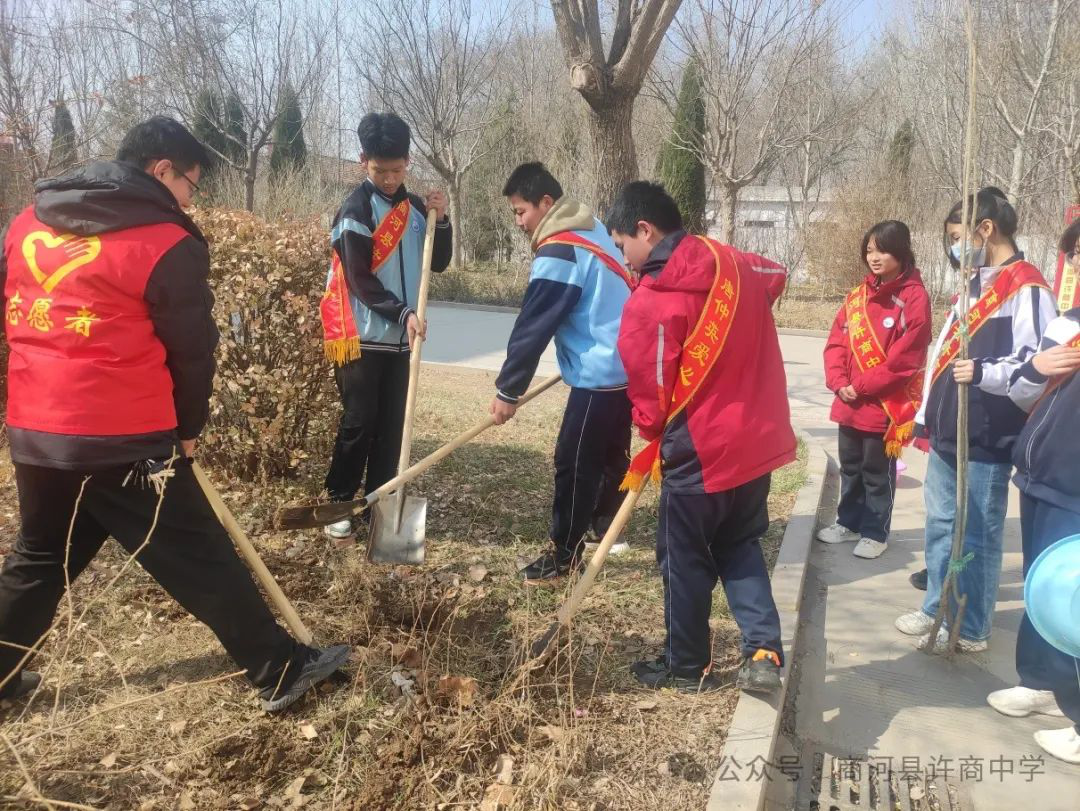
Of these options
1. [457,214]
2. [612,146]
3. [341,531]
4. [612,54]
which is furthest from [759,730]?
[457,214]

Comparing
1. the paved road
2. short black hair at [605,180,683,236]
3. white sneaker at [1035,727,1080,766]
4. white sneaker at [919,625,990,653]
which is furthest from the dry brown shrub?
white sneaker at [1035,727,1080,766]

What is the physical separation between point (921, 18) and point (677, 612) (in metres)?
14.5

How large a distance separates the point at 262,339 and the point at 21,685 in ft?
6.48

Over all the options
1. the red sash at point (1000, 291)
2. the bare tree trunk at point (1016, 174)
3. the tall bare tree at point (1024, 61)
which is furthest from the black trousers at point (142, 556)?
the bare tree trunk at point (1016, 174)

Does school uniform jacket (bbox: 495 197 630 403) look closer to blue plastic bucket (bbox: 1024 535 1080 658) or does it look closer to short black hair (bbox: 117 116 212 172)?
short black hair (bbox: 117 116 212 172)

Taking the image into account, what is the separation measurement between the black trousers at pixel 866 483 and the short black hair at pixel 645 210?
2121 mm

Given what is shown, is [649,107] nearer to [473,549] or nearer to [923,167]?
[923,167]

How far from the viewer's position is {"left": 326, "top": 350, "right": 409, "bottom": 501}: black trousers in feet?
12.6

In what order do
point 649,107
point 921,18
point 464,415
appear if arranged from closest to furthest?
point 464,415
point 921,18
point 649,107

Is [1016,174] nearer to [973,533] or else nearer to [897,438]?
[897,438]

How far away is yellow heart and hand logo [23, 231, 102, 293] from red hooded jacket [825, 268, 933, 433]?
3.51 m

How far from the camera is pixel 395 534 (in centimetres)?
359

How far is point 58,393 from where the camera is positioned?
2.19m

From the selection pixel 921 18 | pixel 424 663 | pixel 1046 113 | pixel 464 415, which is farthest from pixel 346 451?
pixel 921 18
